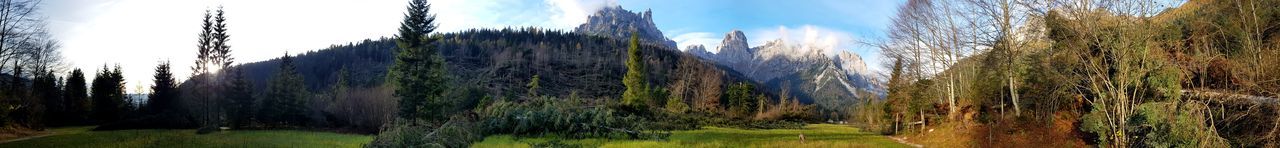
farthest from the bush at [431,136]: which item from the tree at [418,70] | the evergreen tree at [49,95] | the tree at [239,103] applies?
the evergreen tree at [49,95]

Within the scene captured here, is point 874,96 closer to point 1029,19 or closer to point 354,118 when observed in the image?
point 1029,19

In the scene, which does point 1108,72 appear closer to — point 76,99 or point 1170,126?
point 1170,126

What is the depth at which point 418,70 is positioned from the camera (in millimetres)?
25891

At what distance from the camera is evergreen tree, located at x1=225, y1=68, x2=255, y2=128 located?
31.6 meters

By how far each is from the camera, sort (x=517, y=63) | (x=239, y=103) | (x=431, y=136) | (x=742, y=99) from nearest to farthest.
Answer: (x=431, y=136) → (x=239, y=103) → (x=742, y=99) → (x=517, y=63)

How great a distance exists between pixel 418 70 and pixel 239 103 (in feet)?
57.7

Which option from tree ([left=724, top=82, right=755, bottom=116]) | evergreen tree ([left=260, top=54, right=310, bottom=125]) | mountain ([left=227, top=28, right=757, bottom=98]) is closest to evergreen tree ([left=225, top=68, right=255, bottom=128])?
evergreen tree ([left=260, top=54, right=310, bottom=125])

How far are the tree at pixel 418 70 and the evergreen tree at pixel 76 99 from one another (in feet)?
75.1

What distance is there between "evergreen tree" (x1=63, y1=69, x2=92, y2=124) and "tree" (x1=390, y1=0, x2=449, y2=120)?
902 inches

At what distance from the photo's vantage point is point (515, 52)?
124000 mm

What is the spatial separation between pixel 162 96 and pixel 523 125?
42.9 meters

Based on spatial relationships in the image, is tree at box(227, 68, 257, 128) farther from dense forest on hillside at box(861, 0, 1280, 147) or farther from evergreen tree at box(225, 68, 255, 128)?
dense forest on hillside at box(861, 0, 1280, 147)

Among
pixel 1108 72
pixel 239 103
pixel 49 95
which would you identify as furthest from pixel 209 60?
pixel 1108 72

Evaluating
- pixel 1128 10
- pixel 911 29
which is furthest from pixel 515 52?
pixel 1128 10
